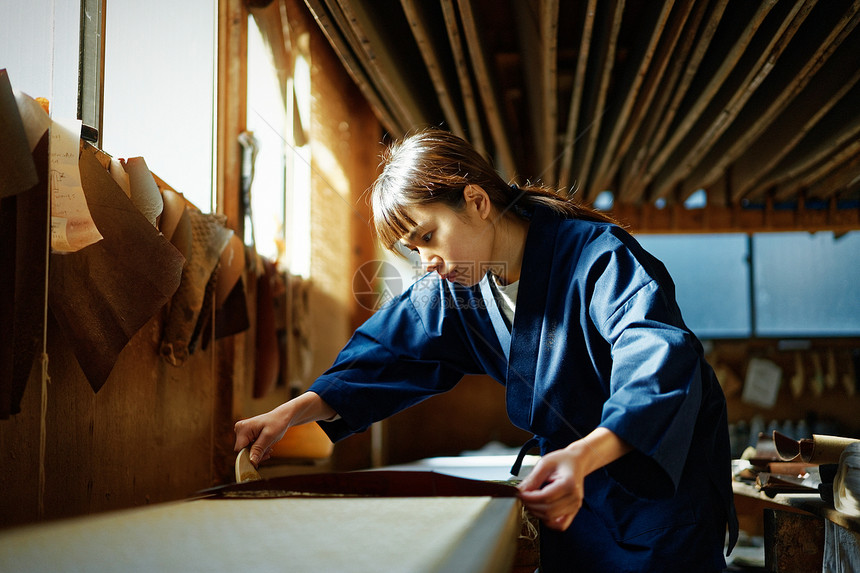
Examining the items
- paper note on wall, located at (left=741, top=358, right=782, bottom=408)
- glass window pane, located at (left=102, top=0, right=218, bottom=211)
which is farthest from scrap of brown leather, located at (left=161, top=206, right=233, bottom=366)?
paper note on wall, located at (left=741, top=358, right=782, bottom=408)

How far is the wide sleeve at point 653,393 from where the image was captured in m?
0.88

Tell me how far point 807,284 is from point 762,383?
2.93ft

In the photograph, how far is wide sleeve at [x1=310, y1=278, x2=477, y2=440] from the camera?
1456mm

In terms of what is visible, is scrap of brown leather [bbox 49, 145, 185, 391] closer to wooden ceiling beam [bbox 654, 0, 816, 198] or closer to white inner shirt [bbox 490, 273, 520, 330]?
white inner shirt [bbox 490, 273, 520, 330]

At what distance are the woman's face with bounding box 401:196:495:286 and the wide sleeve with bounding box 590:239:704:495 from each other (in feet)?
1.52

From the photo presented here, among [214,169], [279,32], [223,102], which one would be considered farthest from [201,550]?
[279,32]

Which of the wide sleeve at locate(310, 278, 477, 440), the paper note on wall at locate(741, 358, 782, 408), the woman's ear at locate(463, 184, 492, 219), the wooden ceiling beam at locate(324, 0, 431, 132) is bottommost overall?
the paper note on wall at locate(741, 358, 782, 408)

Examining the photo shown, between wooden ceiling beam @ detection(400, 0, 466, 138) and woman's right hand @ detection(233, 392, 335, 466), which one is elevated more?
wooden ceiling beam @ detection(400, 0, 466, 138)

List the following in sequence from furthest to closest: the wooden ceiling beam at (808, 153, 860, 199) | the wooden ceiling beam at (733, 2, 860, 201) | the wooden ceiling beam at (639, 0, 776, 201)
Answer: the wooden ceiling beam at (808, 153, 860, 199) < the wooden ceiling beam at (733, 2, 860, 201) < the wooden ceiling beam at (639, 0, 776, 201)

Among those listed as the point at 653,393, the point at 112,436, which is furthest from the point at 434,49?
the point at 653,393

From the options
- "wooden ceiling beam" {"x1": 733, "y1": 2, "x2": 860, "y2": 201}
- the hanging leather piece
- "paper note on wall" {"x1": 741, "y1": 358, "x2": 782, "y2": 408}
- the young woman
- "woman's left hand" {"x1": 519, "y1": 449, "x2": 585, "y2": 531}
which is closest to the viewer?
"woman's left hand" {"x1": 519, "y1": 449, "x2": 585, "y2": 531}

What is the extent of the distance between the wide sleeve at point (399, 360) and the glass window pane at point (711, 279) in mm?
3925

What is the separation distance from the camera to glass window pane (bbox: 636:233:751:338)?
5191 millimetres

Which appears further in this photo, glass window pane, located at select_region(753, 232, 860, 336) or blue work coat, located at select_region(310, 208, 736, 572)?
glass window pane, located at select_region(753, 232, 860, 336)
